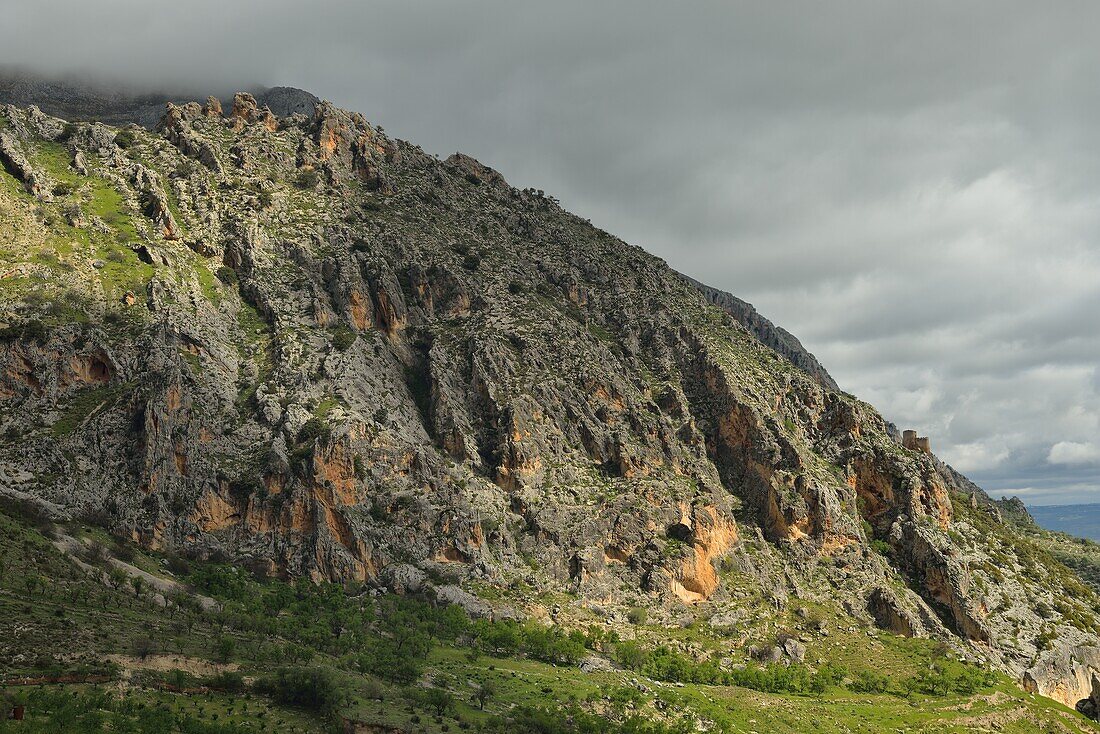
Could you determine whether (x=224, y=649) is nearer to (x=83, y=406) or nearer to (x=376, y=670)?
(x=376, y=670)

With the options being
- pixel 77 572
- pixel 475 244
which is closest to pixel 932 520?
pixel 475 244

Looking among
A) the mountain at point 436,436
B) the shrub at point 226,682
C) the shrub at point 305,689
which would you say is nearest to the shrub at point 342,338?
the mountain at point 436,436

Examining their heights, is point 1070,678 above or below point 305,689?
below

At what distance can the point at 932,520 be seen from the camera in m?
153

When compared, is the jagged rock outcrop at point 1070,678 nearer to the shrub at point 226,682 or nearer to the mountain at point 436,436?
the mountain at point 436,436

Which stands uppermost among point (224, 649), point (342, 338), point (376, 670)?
point (342, 338)

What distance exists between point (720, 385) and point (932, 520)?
5295 centimetres

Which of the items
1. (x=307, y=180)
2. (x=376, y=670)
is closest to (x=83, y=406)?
(x=376, y=670)

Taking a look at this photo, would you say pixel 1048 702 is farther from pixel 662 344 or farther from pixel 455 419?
pixel 455 419

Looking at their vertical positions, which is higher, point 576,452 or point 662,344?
point 662,344

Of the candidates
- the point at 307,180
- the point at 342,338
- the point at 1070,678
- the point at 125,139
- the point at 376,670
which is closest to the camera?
the point at 376,670

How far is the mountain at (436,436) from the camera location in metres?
112

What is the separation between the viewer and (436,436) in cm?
13938

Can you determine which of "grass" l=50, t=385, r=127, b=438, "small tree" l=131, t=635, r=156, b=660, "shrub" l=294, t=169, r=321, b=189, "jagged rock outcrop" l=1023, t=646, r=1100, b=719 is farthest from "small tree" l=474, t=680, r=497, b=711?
"shrub" l=294, t=169, r=321, b=189
